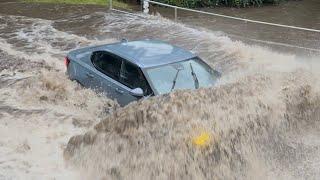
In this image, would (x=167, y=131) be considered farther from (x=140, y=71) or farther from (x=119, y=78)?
(x=119, y=78)

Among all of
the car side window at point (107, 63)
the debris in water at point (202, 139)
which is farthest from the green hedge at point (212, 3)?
the debris in water at point (202, 139)

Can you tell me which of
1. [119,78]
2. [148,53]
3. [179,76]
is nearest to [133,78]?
[119,78]

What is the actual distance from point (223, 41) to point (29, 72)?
5416 mm

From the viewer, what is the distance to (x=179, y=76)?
8.94 meters

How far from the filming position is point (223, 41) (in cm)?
1487

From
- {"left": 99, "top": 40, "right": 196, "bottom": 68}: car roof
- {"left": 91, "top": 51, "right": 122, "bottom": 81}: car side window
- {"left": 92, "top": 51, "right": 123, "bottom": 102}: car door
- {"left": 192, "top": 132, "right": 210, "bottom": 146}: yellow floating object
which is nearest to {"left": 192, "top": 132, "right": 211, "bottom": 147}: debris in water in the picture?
{"left": 192, "top": 132, "right": 210, "bottom": 146}: yellow floating object

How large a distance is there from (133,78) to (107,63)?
3.14 feet

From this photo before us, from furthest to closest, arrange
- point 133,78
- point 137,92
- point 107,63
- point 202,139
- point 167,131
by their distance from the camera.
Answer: point 107,63, point 133,78, point 137,92, point 167,131, point 202,139

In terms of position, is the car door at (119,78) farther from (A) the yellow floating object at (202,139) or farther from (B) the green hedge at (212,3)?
(B) the green hedge at (212,3)

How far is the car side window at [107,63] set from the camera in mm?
9508

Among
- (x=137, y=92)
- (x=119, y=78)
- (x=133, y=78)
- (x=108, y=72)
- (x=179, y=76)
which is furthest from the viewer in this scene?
(x=108, y=72)

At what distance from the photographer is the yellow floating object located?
21.7 ft

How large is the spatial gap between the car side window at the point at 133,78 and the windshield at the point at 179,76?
13 cm

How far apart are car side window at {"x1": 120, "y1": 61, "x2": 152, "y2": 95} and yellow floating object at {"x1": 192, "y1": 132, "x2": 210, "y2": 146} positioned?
2.09 meters
